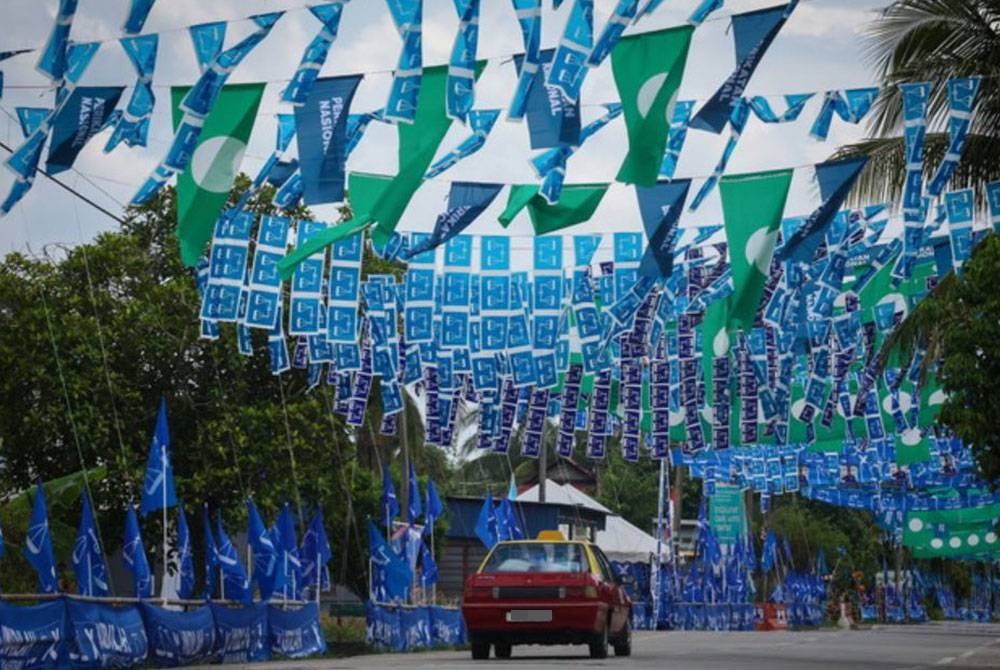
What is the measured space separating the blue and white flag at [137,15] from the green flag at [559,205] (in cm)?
650

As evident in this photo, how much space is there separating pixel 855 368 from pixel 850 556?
61.0 meters

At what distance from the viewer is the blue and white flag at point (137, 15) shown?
15344mm

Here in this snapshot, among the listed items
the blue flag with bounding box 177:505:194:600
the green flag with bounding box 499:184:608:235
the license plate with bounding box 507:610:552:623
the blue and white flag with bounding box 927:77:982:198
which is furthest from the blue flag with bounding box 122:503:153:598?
the blue and white flag with bounding box 927:77:982:198

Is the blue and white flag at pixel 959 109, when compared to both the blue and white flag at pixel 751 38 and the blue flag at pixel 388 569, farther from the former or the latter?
the blue flag at pixel 388 569

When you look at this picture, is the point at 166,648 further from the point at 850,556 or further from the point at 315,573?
the point at 850,556

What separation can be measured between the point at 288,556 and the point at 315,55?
11799 mm

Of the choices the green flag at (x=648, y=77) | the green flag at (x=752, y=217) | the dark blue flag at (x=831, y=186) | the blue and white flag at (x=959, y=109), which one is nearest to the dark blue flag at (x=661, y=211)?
the green flag at (x=752, y=217)

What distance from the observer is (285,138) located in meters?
21.0

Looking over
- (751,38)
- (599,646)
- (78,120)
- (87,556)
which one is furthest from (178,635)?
(751,38)

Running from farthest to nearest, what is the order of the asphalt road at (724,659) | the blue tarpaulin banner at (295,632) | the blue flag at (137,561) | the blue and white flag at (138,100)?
1. the blue tarpaulin banner at (295,632)
2. the blue flag at (137,561)
3. the asphalt road at (724,659)
4. the blue and white flag at (138,100)

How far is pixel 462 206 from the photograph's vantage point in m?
21.6

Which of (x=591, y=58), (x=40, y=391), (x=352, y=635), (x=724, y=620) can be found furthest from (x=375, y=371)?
(x=724, y=620)

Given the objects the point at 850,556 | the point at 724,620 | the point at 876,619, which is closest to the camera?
the point at 724,620

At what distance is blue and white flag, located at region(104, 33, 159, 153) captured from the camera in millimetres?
16016
